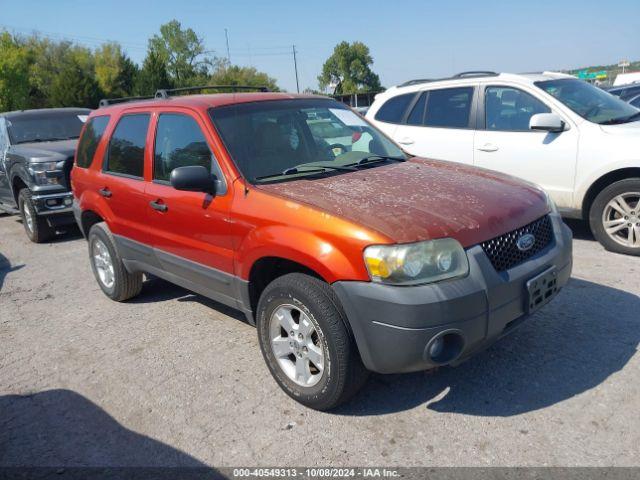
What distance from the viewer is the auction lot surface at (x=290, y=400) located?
284cm

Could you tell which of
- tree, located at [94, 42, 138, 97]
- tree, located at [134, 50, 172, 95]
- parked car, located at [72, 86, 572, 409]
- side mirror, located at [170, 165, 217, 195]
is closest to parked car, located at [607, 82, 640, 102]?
parked car, located at [72, 86, 572, 409]

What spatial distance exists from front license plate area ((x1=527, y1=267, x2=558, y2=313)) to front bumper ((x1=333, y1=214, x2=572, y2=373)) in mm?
92

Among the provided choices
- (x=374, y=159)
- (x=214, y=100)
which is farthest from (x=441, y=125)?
(x=214, y=100)

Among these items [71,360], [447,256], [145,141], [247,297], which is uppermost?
[145,141]

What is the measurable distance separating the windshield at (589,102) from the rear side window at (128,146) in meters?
4.31

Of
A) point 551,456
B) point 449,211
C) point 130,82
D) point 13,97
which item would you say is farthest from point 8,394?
point 130,82

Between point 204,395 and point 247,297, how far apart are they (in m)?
0.68

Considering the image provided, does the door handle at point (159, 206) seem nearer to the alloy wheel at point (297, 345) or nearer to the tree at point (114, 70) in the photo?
the alloy wheel at point (297, 345)

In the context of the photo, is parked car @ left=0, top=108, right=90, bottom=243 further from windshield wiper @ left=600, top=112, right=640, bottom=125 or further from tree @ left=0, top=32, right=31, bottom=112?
tree @ left=0, top=32, right=31, bottom=112

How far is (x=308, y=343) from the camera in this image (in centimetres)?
313

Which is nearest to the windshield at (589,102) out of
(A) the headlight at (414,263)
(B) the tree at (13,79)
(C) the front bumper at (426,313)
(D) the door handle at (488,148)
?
(D) the door handle at (488,148)

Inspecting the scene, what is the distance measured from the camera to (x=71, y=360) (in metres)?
4.13

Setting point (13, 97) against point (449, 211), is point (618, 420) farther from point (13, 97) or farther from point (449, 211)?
point (13, 97)

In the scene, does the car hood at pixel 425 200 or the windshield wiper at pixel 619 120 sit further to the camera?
the windshield wiper at pixel 619 120
